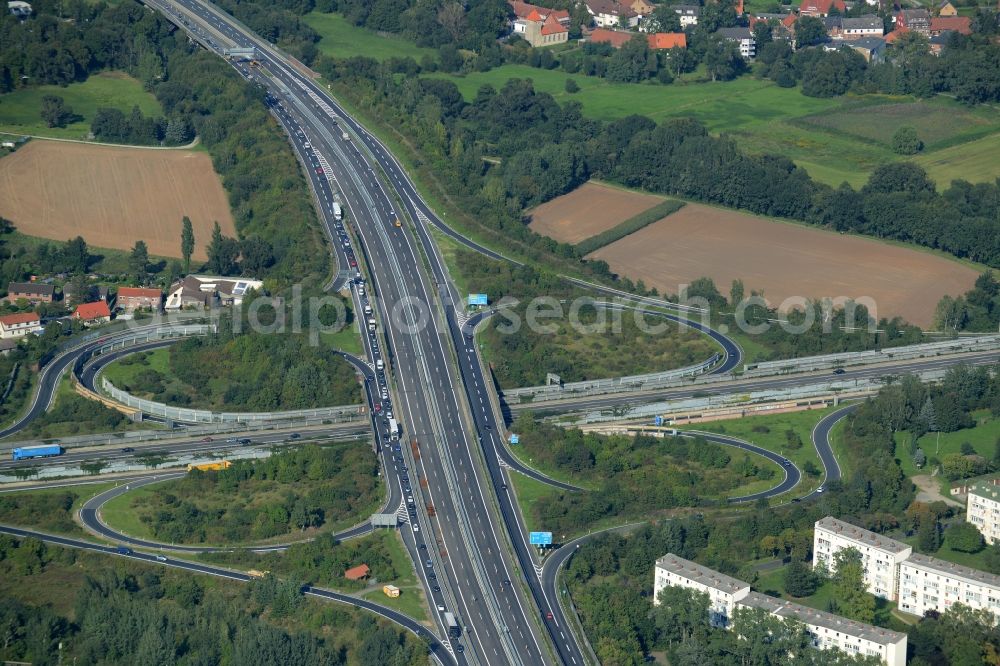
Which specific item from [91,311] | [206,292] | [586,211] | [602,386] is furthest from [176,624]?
[586,211]

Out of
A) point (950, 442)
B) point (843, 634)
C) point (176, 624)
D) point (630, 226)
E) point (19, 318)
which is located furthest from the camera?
point (630, 226)

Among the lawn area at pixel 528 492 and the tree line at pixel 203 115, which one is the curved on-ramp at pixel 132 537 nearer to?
the lawn area at pixel 528 492

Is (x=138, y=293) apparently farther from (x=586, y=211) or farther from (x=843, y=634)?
(x=843, y=634)

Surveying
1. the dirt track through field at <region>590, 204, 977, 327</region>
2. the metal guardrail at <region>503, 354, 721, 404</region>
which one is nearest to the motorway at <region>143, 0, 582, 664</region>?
the metal guardrail at <region>503, 354, 721, 404</region>

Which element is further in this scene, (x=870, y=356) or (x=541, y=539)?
(x=870, y=356)

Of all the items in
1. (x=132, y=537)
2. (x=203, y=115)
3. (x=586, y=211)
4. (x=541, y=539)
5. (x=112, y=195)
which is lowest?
(x=541, y=539)

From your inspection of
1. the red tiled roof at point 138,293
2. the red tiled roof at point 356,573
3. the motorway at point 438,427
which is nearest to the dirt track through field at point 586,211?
the motorway at point 438,427

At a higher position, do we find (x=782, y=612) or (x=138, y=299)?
(x=138, y=299)
